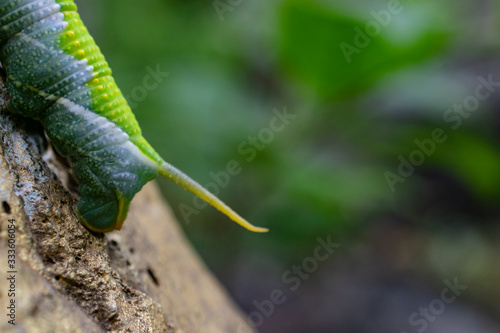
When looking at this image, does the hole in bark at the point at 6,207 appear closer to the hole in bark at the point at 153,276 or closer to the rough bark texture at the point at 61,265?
the rough bark texture at the point at 61,265

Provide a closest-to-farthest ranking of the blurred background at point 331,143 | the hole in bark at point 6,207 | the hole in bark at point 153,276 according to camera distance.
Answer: the hole in bark at point 6,207, the hole in bark at point 153,276, the blurred background at point 331,143

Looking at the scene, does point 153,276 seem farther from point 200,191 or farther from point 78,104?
point 78,104

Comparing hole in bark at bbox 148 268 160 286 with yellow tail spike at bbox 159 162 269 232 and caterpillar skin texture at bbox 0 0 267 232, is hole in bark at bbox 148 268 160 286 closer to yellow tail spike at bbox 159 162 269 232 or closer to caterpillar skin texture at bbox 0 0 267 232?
caterpillar skin texture at bbox 0 0 267 232

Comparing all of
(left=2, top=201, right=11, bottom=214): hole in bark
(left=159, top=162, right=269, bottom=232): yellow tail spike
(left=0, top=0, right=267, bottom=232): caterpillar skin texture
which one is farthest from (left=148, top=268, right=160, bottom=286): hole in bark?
(left=2, top=201, right=11, bottom=214): hole in bark

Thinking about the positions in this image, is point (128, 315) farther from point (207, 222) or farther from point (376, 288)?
point (376, 288)

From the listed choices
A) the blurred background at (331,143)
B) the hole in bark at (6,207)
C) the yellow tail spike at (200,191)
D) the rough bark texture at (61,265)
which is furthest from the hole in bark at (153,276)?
the blurred background at (331,143)
